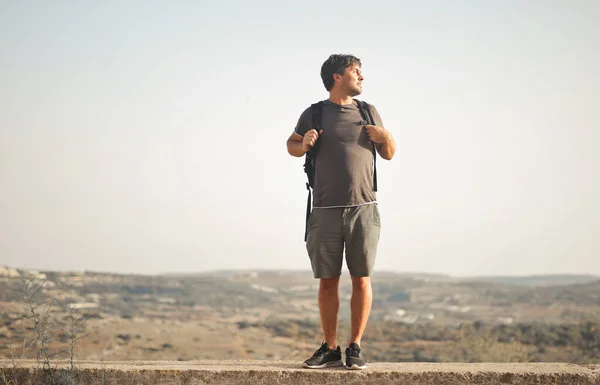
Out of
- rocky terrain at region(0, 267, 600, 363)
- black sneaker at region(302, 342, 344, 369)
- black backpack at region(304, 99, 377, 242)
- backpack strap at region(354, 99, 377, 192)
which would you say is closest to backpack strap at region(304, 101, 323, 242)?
black backpack at region(304, 99, 377, 242)

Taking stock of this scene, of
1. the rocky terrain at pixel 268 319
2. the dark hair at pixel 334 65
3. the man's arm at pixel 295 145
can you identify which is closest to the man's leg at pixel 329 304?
the man's arm at pixel 295 145

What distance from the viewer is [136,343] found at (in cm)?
1620

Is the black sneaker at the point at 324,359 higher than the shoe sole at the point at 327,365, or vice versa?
the black sneaker at the point at 324,359

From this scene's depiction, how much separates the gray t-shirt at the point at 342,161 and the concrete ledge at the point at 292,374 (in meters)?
1.25

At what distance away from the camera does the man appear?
17.5 feet

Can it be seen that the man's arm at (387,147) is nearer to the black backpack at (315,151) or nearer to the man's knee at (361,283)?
the black backpack at (315,151)

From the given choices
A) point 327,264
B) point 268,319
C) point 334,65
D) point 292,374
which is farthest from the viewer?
point 268,319

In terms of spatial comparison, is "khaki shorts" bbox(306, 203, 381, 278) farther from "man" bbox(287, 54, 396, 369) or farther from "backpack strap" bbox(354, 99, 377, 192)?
"backpack strap" bbox(354, 99, 377, 192)

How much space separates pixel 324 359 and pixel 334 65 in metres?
2.21

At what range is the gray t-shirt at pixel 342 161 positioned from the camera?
5340 millimetres

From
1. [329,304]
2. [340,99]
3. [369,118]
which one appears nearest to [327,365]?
[329,304]

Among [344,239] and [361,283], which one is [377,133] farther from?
[361,283]

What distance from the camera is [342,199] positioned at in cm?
533

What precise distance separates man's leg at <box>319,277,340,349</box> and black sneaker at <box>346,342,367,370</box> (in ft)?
0.70
